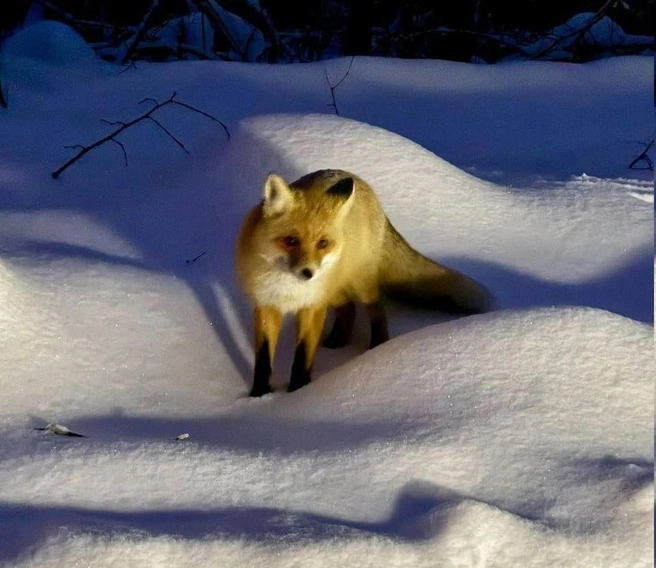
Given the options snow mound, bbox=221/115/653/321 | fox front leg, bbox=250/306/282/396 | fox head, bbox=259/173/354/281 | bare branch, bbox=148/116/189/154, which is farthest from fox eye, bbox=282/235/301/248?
bare branch, bbox=148/116/189/154

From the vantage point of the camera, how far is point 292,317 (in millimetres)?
3420

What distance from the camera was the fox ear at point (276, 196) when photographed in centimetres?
260

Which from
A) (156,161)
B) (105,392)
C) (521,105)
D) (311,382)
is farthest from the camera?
(521,105)

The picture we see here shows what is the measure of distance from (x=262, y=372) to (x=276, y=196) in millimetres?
649

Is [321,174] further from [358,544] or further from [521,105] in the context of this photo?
[521,105]

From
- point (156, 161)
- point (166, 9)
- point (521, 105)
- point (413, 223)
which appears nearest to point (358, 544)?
point (413, 223)

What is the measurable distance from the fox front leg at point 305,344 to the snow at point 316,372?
13 centimetres

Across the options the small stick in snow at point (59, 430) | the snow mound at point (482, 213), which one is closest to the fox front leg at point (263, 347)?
the small stick in snow at point (59, 430)

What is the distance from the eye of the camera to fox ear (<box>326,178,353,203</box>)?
2666 millimetres

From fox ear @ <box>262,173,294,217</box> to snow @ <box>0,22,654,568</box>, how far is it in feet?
1.91

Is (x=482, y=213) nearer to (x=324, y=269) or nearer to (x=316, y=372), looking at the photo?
(x=316, y=372)

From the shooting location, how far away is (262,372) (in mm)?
2859

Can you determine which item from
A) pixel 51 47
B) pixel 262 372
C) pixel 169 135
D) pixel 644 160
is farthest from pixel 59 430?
pixel 51 47

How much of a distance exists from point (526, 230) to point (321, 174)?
123 cm
